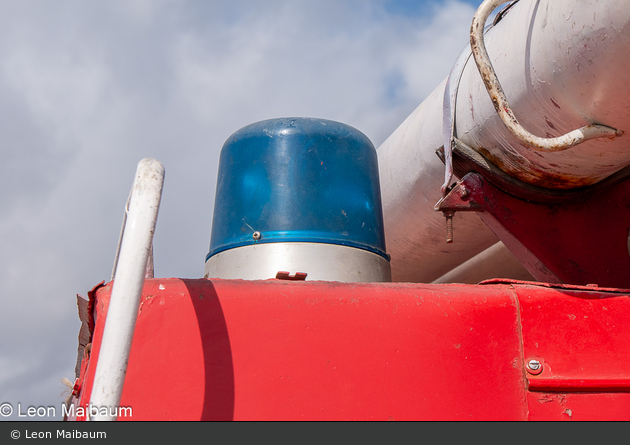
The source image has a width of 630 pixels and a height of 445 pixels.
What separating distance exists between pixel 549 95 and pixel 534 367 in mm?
593

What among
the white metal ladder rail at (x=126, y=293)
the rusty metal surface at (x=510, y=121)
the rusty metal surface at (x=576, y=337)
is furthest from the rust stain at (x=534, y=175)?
the white metal ladder rail at (x=126, y=293)

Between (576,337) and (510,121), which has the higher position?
(510,121)

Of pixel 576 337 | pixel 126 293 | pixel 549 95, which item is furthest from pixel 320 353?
pixel 549 95

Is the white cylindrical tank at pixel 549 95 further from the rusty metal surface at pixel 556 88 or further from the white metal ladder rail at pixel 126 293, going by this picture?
the white metal ladder rail at pixel 126 293

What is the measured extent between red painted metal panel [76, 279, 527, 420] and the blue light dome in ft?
1.36

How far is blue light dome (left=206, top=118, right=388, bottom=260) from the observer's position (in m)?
1.56

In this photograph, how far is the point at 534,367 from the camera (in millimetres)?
1146

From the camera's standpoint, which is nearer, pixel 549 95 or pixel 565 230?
pixel 549 95

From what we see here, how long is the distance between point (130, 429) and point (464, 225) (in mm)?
1576

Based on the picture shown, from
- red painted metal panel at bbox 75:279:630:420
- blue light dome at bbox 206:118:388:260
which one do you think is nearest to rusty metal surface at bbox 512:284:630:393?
red painted metal panel at bbox 75:279:630:420

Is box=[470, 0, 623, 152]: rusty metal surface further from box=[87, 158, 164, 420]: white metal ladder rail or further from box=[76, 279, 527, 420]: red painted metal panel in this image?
box=[87, 158, 164, 420]: white metal ladder rail

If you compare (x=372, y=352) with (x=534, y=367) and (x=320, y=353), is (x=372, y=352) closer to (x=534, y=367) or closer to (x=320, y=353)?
(x=320, y=353)

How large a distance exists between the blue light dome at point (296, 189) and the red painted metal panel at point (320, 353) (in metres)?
0.41

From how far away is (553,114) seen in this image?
1.28 m
